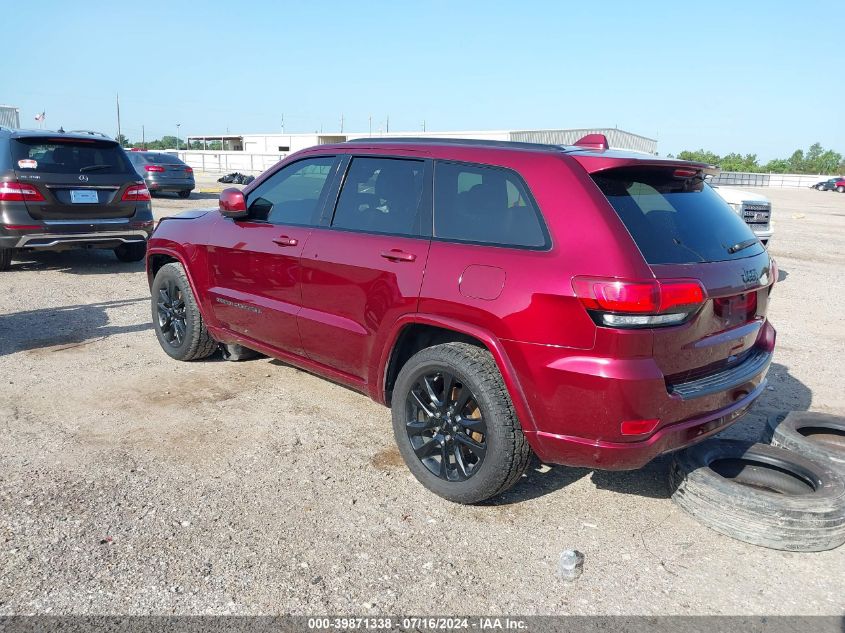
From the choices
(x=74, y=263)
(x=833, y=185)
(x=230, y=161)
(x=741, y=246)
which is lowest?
(x=74, y=263)

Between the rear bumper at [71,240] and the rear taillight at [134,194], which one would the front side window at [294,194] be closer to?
the rear bumper at [71,240]

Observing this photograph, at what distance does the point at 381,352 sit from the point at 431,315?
0.49 metres

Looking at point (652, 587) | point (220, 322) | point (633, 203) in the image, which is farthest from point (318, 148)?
point (652, 587)

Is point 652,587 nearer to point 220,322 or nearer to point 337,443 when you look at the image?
point 337,443

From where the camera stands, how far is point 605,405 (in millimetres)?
2922

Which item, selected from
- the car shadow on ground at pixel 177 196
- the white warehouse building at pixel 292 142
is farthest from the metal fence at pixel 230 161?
the car shadow on ground at pixel 177 196

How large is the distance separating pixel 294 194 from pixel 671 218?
7.99 feet

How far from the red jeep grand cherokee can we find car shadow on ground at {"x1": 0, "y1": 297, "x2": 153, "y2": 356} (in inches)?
117

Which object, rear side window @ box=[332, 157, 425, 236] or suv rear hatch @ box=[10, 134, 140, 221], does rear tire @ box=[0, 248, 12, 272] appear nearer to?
suv rear hatch @ box=[10, 134, 140, 221]

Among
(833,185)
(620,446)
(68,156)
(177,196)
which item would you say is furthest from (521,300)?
(833,185)

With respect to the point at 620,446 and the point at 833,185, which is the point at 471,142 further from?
the point at 833,185

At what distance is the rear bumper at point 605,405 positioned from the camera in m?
2.90

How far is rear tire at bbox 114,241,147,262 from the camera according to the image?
10.5 metres

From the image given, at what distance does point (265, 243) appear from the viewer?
4562mm
